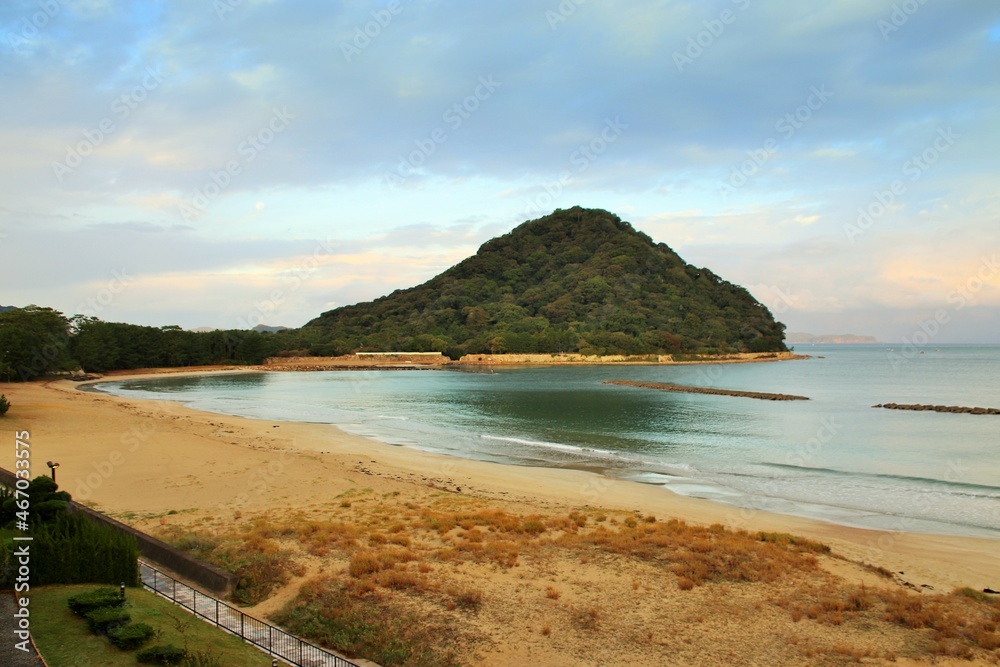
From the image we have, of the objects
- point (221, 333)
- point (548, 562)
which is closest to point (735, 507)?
point (548, 562)

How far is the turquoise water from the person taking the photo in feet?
69.9

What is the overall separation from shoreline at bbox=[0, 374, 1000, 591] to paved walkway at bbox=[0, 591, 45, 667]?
744 cm

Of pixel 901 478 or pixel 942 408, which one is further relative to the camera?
pixel 942 408

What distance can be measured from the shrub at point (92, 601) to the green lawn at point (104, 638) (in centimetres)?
11

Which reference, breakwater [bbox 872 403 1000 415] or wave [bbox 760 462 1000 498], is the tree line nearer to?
wave [bbox 760 462 1000 498]

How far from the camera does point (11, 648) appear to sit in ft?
23.0

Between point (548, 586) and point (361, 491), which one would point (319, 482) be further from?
point (548, 586)

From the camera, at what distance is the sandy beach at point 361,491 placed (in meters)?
12.2

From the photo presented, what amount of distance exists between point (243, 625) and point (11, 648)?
119 inches

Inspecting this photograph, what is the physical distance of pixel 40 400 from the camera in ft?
148

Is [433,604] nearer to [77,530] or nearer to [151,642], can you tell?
[151,642]

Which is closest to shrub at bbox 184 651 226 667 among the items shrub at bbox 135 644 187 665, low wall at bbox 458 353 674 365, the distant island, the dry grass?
shrub at bbox 135 644 187 665

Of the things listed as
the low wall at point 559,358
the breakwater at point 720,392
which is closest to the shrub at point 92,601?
the breakwater at point 720,392

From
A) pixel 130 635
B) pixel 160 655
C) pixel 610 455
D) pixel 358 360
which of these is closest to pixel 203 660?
pixel 160 655
